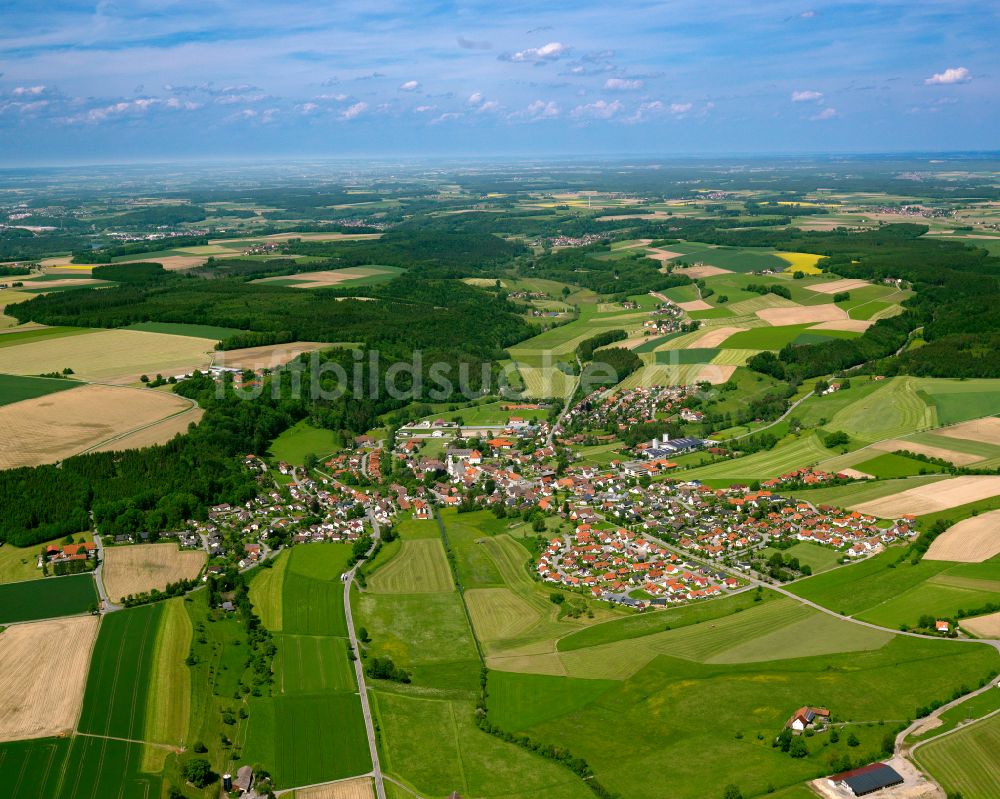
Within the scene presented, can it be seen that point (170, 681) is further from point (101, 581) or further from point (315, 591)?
point (101, 581)

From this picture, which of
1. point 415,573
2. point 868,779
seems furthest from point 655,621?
point 415,573

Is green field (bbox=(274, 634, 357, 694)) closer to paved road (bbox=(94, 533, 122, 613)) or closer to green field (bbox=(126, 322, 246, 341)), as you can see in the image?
paved road (bbox=(94, 533, 122, 613))

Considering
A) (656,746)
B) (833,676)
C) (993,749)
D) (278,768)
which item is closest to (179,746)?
(278,768)

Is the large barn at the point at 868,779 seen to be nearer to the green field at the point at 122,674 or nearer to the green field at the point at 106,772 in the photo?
the green field at the point at 106,772

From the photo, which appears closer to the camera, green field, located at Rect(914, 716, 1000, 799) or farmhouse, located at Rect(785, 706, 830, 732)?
green field, located at Rect(914, 716, 1000, 799)

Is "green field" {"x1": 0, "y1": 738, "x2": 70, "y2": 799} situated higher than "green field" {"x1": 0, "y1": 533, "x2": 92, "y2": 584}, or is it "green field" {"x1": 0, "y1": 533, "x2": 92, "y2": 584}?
"green field" {"x1": 0, "y1": 533, "x2": 92, "y2": 584}

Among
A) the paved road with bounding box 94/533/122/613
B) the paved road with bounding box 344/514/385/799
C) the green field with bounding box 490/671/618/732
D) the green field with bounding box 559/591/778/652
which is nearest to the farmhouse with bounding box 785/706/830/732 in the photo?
the green field with bounding box 490/671/618/732
